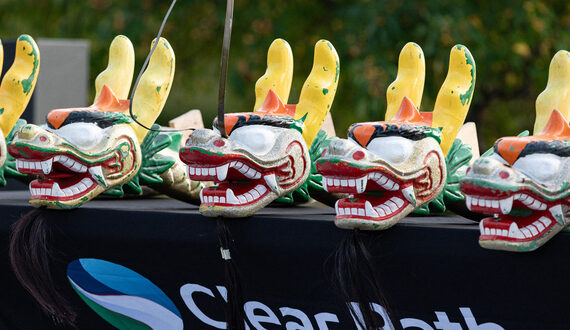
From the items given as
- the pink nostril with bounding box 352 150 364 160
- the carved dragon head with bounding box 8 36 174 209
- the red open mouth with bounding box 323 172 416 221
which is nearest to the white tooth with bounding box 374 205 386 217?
the red open mouth with bounding box 323 172 416 221

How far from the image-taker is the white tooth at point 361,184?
1.57m

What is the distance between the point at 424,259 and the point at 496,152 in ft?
0.77

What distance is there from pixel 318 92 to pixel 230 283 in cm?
45

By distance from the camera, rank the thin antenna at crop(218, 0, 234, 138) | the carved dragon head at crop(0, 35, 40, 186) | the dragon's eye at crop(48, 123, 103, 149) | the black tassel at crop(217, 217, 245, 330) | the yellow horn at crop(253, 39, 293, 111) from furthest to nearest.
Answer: the carved dragon head at crop(0, 35, 40, 186) → the yellow horn at crop(253, 39, 293, 111) → the dragon's eye at crop(48, 123, 103, 149) → the black tassel at crop(217, 217, 245, 330) → the thin antenna at crop(218, 0, 234, 138)

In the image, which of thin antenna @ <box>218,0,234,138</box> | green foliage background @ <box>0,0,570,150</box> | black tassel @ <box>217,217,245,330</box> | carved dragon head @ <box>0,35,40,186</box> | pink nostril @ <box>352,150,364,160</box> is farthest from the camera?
green foliage background @ <box>0,0,570,150</box>

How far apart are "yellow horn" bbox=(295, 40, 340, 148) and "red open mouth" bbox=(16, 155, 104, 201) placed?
458mm

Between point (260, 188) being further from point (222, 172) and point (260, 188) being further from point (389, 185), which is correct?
point (389, 185)

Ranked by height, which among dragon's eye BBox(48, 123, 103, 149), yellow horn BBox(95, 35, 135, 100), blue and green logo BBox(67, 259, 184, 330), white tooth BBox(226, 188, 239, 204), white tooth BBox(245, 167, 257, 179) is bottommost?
blue and green logo BBox(67, 259, 184, 330)

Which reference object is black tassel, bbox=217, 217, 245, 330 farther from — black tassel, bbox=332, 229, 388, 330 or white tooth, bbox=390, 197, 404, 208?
white tooth, bbox=390, 197, 404, 208

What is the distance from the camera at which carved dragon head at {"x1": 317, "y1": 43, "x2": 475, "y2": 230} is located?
1573 mm

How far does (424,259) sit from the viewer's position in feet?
5.23

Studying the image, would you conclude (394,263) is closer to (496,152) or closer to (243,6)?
(496,152)

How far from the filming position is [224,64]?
169 centimetres

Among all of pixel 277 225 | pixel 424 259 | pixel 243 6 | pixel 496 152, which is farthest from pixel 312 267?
pixel 243 6
